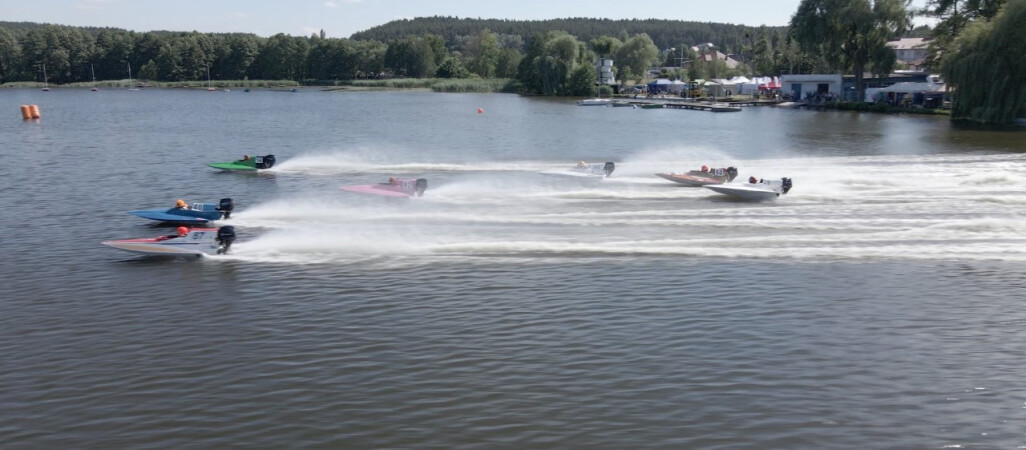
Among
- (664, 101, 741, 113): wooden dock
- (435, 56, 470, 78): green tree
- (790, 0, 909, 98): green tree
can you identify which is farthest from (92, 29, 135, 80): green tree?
(790, 0, 909, 98): green tree

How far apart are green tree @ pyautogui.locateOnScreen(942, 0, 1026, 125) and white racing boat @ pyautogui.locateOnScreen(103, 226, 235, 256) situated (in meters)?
59.2

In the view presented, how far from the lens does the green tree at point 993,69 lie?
61656 mm

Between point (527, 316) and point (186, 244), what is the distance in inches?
424

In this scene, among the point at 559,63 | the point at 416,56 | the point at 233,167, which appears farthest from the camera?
the point at 416,56

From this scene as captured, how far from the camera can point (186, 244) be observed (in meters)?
23.5

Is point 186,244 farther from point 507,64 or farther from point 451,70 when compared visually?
point 451,70

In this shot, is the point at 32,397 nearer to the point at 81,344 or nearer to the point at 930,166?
the point at 81,344

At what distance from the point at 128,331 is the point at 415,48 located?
18478cm

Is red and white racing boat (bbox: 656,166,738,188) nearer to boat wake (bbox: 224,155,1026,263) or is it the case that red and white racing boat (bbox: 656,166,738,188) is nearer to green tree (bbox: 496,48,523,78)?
boat wake (bbox: 224,155,1026,263)

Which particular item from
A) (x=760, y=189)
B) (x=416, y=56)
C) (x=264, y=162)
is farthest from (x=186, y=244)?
(x=416, y=56)

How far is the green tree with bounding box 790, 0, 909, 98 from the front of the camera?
86250 millimetres

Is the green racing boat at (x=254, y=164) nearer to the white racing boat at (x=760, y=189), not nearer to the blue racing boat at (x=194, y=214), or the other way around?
the blue racing boat at (x=194, y=214)

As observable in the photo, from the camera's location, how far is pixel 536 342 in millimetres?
16734

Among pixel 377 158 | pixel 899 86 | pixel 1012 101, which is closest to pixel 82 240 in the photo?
pixel 377 158
